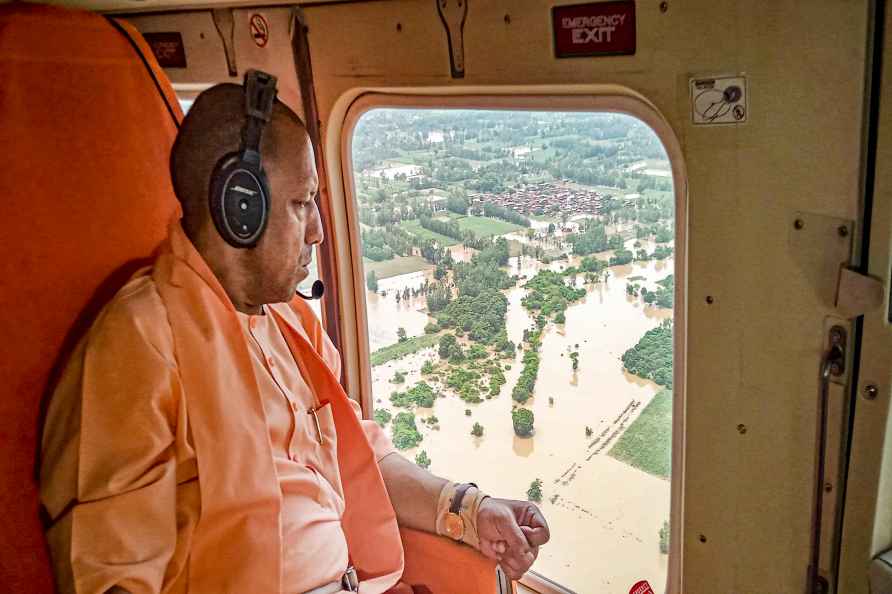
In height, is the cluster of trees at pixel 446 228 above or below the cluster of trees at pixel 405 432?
above

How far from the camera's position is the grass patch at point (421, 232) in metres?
2.90

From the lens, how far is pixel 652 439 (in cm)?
234

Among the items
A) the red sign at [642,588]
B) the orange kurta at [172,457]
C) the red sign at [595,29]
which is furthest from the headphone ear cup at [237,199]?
the red sign at [642,588]

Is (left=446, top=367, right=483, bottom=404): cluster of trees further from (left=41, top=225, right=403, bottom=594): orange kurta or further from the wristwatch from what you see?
(left=41, top=225, right=403, bottom=594): orange kurta

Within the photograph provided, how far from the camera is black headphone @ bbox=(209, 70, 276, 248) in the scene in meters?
1.87

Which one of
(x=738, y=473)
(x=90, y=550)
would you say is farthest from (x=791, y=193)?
(x=90, y=550)

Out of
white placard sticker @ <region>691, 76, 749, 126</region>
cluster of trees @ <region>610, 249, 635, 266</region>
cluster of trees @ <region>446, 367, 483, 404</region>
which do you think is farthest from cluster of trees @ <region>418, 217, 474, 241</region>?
white placard sticker @ <region>691, 76, 749, 126</region>

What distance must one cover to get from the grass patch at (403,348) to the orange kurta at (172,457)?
94 cm

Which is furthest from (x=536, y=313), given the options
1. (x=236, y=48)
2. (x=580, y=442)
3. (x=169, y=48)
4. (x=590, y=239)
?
(x=169, y=48)

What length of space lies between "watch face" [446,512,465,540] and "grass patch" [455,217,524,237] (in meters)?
0.97

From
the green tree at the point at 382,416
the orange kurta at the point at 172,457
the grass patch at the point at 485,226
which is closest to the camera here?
the orange kurta at the point at 172,457

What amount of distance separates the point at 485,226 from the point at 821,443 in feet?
4.32

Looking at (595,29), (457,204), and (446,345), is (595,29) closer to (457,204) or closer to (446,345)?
(457,204)

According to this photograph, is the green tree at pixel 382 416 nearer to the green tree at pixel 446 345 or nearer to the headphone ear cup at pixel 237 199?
the green tree at pixel 446 345
